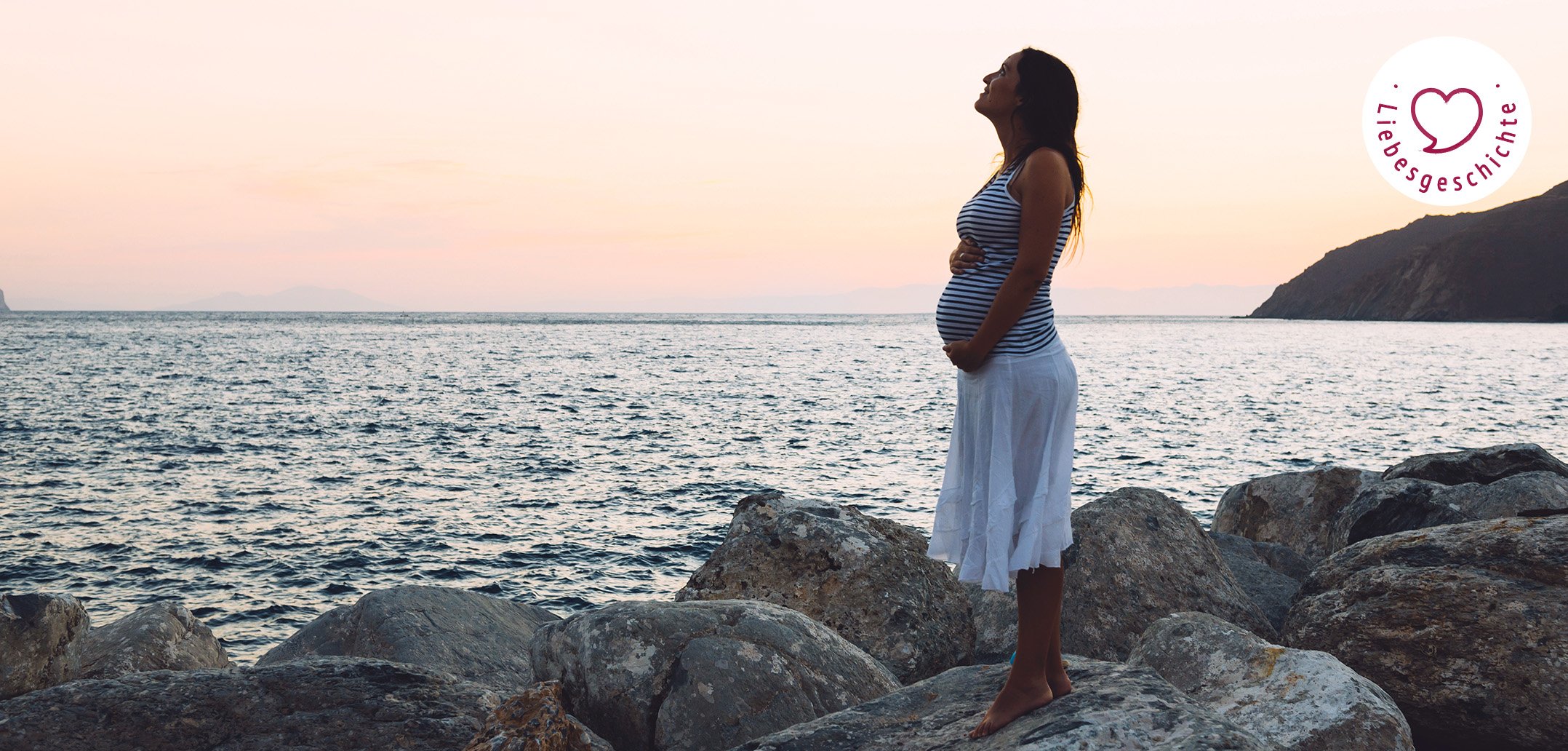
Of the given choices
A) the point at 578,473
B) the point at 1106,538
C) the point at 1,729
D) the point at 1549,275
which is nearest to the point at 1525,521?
the point at 1106,538

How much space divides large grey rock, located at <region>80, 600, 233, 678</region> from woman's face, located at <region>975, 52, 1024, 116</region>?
25.6ft

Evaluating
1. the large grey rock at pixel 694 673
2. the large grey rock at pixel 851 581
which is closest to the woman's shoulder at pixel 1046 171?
the large grey rock at pixel 694 673

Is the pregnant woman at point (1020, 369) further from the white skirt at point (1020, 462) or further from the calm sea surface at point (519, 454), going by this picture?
the calm sea surface at point (519, 454)

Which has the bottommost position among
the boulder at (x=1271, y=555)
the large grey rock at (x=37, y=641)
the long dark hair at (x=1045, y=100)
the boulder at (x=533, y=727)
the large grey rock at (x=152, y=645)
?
the large grey rock at (x=152, y=645)

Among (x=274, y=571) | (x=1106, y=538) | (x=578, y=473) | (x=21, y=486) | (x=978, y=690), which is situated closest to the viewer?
(x=978, y=690)

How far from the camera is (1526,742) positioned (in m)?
6.42

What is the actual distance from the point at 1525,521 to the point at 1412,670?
167 cm

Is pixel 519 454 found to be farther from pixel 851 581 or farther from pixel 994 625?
pixel 851 581

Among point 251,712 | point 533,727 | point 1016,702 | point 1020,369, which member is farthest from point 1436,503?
point 251,712

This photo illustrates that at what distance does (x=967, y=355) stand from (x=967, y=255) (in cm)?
44

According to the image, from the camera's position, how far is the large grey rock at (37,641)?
20.9 ft

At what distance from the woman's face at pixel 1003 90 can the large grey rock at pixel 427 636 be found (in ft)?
20.1

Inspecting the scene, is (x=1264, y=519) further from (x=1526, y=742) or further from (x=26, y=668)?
(x=26, y=668)

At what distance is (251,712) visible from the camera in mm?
4996
